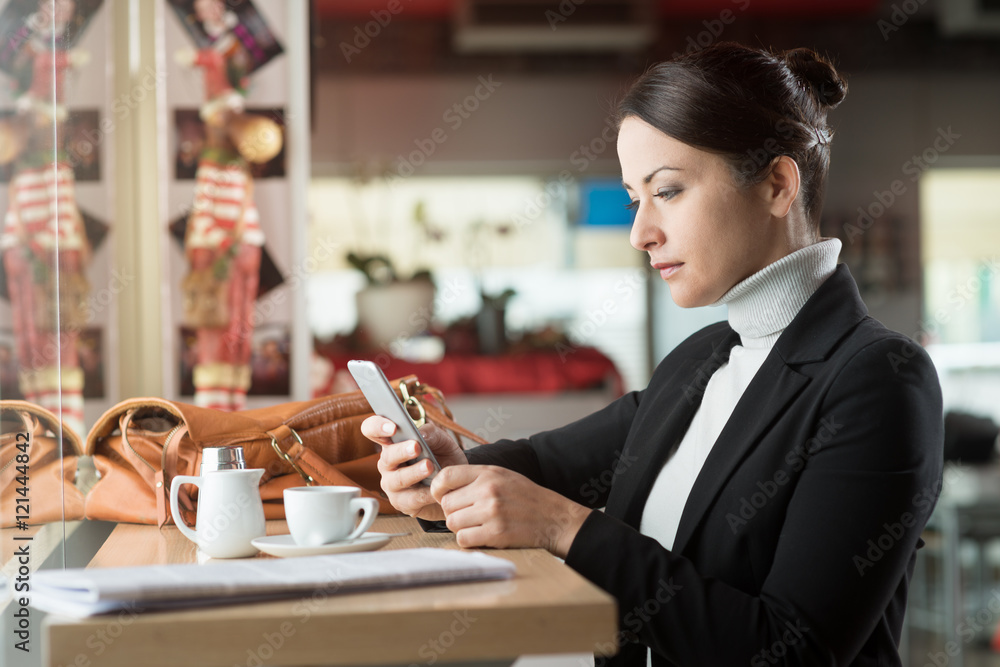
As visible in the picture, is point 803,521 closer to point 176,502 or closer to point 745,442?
point 745,442

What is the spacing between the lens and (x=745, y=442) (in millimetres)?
974

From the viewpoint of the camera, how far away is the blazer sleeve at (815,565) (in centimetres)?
83

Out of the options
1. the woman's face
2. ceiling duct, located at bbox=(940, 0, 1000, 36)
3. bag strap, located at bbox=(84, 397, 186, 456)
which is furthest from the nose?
ceiling duct, located at bbox=(940, 0, 1000, 36)

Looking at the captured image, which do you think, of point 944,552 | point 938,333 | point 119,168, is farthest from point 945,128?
point 119,168

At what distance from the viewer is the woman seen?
844 millimetres

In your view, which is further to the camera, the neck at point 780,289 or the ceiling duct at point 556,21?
the ceiling duct at point 556,21

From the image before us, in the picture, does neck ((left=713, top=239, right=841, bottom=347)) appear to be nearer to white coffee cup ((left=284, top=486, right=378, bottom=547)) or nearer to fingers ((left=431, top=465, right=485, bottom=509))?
fingers ((left=431, top=465, right=485, bottom=509))

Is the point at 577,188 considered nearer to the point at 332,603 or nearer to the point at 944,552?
the point at 944,552

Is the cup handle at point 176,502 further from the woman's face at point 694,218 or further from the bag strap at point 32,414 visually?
the woman's face at point 694,218

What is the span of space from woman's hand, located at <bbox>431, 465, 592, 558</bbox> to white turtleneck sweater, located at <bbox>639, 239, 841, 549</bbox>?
9.3 inches

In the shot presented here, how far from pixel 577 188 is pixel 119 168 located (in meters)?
3.53

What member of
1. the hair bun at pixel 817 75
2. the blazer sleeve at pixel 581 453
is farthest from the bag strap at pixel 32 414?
the hair bun at pixel 817 75

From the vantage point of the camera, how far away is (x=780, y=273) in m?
1.06

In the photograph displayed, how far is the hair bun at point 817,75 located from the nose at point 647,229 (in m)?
0.26
